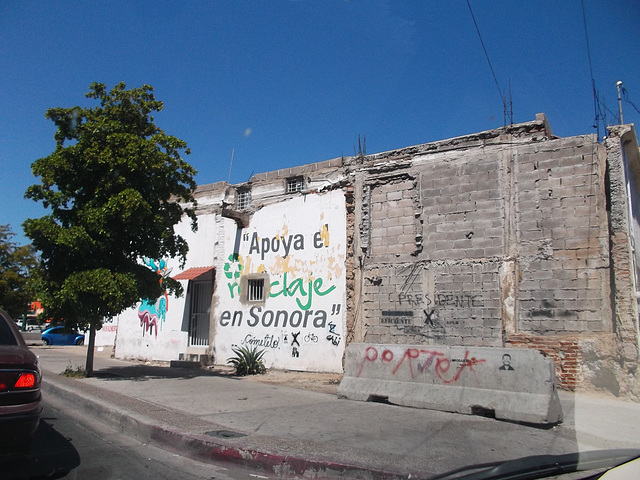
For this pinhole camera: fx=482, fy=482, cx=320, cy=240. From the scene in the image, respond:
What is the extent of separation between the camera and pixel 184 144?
12352mm

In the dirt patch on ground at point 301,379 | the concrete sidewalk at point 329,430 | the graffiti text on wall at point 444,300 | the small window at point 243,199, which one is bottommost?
the dirt patch on ground at point 301,379

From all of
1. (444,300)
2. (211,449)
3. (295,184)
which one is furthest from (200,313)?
(211,449)

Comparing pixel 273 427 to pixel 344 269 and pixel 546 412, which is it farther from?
pixel 344 269

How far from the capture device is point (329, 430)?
629 centimetres

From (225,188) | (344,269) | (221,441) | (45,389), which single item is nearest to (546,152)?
(344,269)

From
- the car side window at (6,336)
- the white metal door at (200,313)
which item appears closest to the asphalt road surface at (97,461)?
the car side window at (6,336)

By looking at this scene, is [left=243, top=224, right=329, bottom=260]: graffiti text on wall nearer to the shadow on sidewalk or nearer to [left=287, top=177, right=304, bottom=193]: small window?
[left=287, top=177, right=304, bottom=193]: small window

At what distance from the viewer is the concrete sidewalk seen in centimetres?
502

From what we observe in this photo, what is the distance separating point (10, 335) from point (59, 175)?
726 cm

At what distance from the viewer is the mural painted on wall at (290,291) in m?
13.5

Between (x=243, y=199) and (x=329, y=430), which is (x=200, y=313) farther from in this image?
(x=329, y=430)

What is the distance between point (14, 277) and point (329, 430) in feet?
89.9

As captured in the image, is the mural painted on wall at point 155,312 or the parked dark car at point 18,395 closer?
the parked dark car at point 18,395

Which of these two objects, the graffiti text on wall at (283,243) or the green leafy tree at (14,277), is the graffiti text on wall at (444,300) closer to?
the graffiti text on wall at (283,243)
